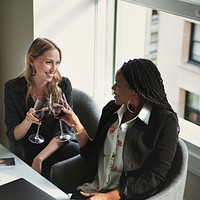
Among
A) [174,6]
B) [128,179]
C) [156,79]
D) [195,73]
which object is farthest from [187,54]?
[128,179]

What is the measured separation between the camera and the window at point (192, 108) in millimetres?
2814

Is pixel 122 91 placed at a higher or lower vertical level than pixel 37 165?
higher

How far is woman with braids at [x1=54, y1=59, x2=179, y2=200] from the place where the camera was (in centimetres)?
204

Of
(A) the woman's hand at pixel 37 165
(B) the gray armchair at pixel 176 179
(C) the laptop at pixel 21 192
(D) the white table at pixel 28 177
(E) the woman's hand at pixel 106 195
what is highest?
(B) the gray armchair at pixel 176 179

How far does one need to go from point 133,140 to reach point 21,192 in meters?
0.50

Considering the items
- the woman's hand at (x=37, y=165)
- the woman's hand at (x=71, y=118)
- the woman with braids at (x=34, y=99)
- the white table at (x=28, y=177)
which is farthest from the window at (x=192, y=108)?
the white table at (x=28, y=177)

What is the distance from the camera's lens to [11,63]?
334cm

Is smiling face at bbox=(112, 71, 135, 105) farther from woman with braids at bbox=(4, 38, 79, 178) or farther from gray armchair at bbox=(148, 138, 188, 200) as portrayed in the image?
woman with braids at bbox=(4, 38, 79, 178)

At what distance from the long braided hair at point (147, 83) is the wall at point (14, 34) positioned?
1099 millimetres

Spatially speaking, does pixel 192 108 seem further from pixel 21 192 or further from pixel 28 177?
pixel 21 192

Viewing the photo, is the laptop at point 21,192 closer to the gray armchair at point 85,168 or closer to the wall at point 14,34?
the gray armchair at point 85,168

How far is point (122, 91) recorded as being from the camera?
2158mm

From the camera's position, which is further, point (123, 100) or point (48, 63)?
point (48, 63)

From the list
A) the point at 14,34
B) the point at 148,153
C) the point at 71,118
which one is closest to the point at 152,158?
the point at 148,153
